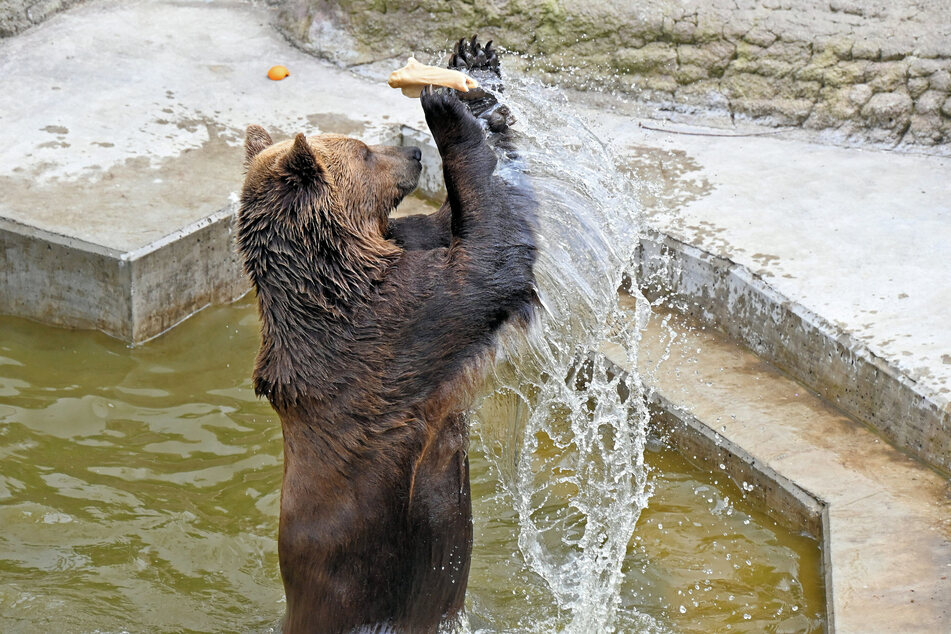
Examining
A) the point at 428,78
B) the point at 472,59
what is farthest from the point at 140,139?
the point at 428,78

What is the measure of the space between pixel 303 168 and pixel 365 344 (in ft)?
2.09

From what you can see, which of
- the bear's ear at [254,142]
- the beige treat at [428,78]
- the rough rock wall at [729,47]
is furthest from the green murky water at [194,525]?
the rough rock wall at [729,47]

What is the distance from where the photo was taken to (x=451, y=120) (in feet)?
13.3

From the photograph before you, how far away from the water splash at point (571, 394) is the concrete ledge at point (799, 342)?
31.5 inches

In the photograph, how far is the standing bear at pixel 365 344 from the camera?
390 cm

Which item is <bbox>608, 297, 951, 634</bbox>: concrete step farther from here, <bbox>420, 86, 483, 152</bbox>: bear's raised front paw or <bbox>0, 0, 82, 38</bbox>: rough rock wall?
<bbox>0, 0, 82, 38</bbox>: rough rock wall

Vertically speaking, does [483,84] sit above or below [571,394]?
above

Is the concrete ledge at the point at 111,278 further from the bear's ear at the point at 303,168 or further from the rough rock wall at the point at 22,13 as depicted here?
the rough rock wall at the point at 22,13

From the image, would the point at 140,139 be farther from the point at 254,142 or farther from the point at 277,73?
the point at 254,142

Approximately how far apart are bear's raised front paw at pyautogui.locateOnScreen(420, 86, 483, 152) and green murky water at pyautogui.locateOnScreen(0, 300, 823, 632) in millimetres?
2030

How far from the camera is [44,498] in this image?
5.73 metres

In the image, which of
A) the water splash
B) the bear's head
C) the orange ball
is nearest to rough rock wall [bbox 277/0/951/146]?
the orange ball

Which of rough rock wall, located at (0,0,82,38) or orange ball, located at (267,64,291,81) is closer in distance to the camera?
orange ball, located at (267,64,291,81)

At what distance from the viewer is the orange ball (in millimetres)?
9410
